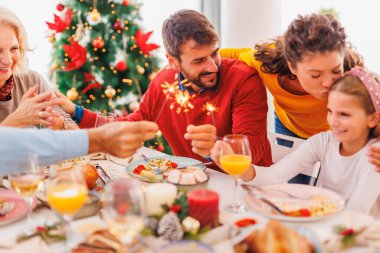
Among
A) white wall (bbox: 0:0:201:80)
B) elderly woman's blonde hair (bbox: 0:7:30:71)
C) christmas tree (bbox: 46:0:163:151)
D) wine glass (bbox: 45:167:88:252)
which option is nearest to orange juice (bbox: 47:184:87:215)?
wine glass (bbox: 45:167:88:252)

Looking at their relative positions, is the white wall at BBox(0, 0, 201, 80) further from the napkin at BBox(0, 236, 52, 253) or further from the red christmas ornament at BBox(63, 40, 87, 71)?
the napkin at BBox(0, 236, 52, 253)

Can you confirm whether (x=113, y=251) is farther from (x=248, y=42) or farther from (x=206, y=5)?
(x=206, y=5)

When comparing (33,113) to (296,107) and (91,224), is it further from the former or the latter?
(296,107)

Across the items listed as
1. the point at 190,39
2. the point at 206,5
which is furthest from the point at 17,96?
the point at 206,5

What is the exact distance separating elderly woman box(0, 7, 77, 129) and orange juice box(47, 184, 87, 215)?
0.85 m

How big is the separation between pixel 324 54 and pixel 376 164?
0.50m

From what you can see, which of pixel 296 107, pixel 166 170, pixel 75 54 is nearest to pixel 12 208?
pixel 166 170

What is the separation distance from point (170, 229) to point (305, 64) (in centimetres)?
101

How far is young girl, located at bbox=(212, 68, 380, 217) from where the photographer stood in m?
1.67

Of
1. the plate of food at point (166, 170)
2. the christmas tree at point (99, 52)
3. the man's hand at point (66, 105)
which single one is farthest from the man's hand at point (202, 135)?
the christmas tree at point (99, 52)

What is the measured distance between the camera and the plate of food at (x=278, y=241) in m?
1.08

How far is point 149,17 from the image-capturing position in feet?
15.1

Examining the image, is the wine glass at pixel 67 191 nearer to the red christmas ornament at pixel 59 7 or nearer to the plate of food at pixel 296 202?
the plate of food at pixel 296 202

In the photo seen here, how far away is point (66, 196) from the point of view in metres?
1.24
